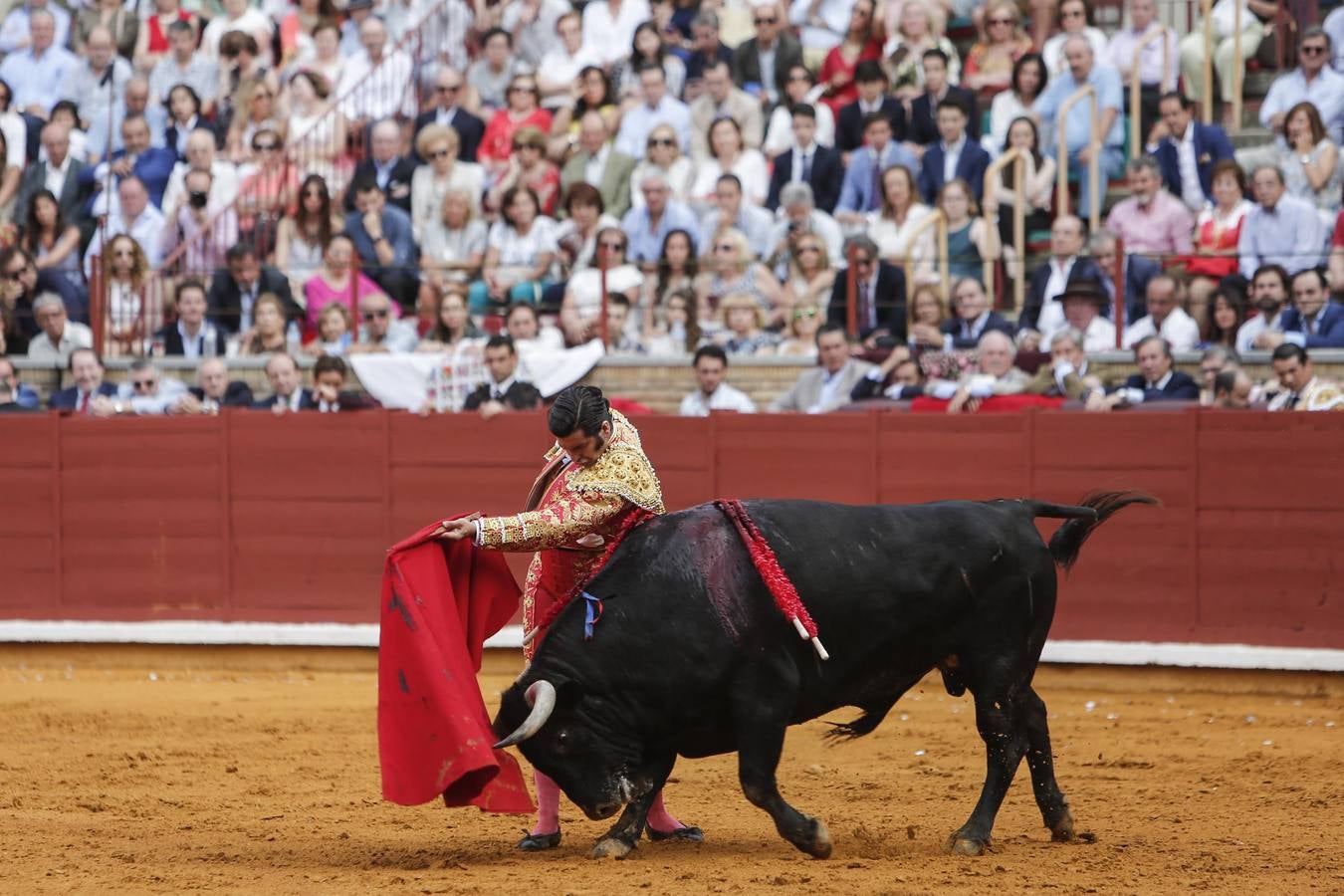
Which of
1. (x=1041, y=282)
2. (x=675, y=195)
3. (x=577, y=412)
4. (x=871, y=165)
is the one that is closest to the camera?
(x=577, y=412)

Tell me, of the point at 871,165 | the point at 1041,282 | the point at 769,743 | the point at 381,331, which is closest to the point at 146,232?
the point at 381,331

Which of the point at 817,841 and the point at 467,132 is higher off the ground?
the point at 467,132

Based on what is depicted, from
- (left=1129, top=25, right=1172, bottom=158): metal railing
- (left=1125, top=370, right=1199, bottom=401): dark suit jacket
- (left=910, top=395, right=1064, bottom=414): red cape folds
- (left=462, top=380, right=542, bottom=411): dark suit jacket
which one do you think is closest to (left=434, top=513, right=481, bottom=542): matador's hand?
(left=910, top=395, right=1064, bottom=414): red cape folds

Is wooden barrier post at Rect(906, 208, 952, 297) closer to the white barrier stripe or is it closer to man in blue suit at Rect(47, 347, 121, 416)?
the white barrier stripe

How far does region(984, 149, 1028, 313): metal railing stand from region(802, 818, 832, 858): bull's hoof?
591cm

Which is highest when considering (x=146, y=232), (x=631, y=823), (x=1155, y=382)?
(x=146, y=232)

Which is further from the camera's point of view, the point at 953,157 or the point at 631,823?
the point at 953,157

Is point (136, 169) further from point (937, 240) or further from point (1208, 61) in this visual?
point (1208, 61)

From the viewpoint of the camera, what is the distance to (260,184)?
12984 mm

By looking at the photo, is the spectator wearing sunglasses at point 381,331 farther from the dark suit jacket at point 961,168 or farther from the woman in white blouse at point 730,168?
the dark suit jacket at point 961,168

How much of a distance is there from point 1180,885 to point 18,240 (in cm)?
968

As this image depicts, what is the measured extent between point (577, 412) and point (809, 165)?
21.8 ft

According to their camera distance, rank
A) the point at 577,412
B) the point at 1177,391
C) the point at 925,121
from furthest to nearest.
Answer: the point at 925,121
the point at 1177,391
the point at 577,412

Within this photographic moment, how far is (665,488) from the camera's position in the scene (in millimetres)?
10070
